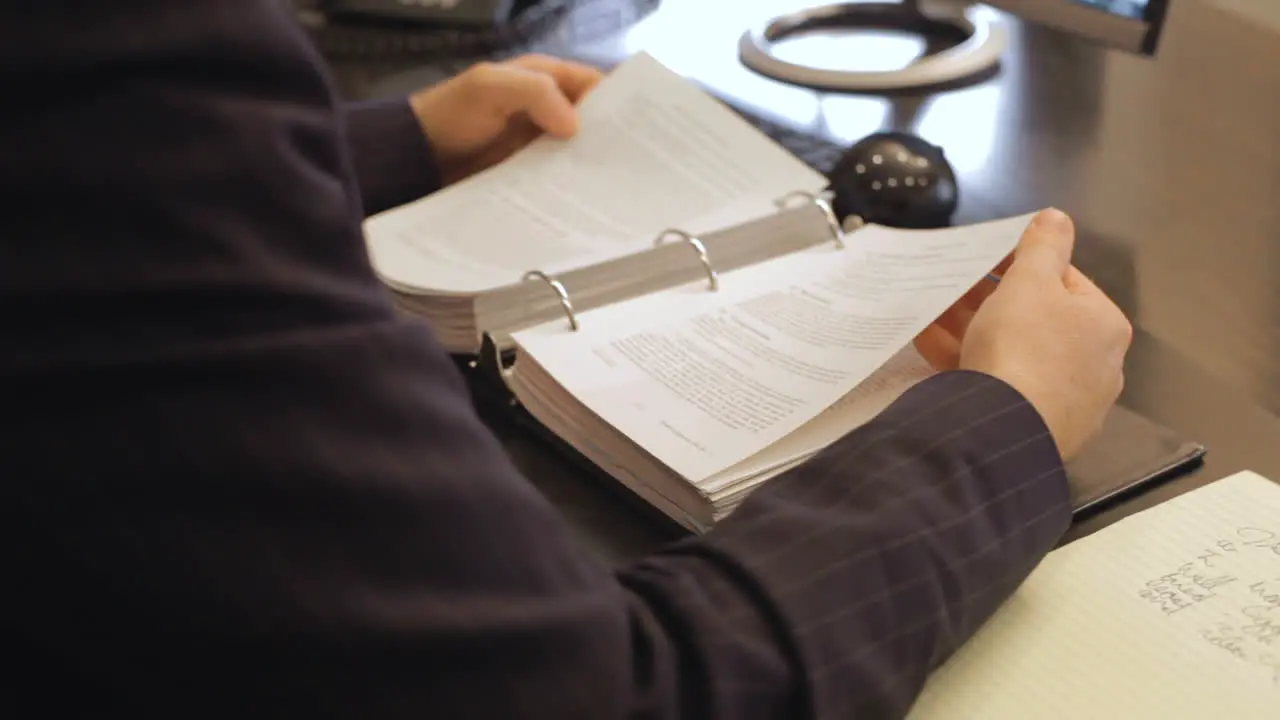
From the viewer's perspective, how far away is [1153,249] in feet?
2.85

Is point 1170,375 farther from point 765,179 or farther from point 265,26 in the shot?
point 265,26

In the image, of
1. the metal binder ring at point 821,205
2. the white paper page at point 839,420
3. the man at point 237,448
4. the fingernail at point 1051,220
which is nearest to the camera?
the man at point 237,448

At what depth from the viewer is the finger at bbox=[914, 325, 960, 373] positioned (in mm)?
687

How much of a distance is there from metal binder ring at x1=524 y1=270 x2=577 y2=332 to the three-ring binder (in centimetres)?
19

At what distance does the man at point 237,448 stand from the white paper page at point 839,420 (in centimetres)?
15

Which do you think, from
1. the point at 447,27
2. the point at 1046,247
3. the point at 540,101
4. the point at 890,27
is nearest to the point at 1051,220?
the point at 1046,247

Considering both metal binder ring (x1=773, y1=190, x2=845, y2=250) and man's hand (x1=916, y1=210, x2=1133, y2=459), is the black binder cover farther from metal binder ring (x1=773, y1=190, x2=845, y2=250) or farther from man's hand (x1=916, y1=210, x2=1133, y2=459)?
metal binder ring (x1=773, y1=190, x2=845, y2=250)

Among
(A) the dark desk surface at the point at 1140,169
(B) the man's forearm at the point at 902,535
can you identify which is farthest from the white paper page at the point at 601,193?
(B) the man's forearm at the point at 902,535

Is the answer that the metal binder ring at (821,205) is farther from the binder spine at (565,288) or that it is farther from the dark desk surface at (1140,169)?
the dark desk surface at (1140,169)

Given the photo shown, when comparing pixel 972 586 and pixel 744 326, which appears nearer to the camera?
pixel 972 586

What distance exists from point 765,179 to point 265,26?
57 cm

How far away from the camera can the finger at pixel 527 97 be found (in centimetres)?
96

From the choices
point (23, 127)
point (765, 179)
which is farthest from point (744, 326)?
point (23, 127)

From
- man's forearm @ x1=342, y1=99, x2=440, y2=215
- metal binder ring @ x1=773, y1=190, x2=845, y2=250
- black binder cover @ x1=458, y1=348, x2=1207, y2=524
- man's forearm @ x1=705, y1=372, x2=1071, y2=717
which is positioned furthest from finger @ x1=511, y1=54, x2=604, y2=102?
man's forearm @ x1=705, y1=372, x2=1071, y2=717
